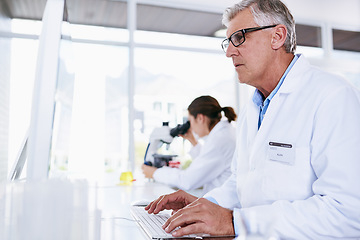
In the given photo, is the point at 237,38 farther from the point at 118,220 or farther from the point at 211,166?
the point at 211,166

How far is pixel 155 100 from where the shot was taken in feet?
16.2

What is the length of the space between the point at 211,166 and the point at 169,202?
1299mm

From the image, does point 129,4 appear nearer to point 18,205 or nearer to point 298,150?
point 298,150

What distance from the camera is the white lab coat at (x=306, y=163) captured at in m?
0.93

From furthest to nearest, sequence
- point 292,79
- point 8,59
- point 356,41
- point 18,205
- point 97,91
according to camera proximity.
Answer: point 356,41 → point 97,91 → point 292,79 → point 8,59 → point 18,205

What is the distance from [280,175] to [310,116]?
0.22 m

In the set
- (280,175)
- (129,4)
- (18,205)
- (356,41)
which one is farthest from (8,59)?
(356,41)

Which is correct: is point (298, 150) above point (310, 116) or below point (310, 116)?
below

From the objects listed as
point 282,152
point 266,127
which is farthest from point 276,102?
point 282,152

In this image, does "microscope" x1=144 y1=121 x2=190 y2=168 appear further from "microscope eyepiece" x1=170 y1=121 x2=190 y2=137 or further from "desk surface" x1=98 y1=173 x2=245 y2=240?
"desk surface" x1=98 y1=173 x2=245 y2=240

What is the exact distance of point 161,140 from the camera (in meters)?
3.09

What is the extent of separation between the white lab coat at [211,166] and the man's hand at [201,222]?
158 centimetres

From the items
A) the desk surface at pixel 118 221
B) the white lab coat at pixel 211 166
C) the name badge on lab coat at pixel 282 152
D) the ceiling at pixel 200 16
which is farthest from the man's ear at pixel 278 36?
the ceiling at pixel 200 16

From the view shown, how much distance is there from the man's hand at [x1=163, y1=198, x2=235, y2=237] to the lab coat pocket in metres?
0.26
